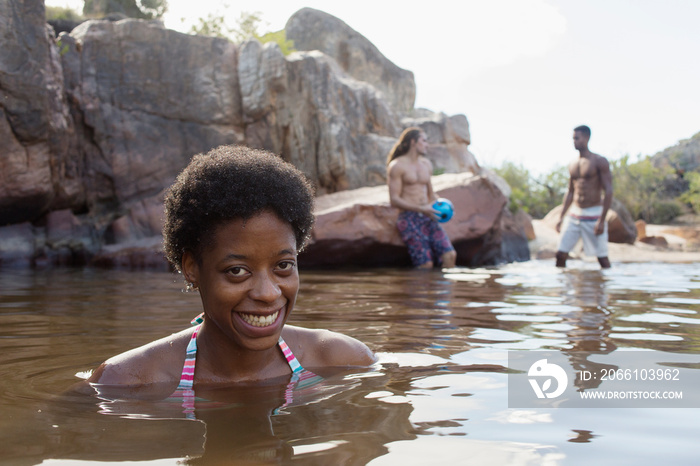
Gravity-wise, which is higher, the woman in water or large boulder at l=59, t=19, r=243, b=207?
large boulder at l=59, t=19, r=243, b=207

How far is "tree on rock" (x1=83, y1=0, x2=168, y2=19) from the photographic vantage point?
18172 millimetres

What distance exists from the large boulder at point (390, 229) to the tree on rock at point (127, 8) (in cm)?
1036

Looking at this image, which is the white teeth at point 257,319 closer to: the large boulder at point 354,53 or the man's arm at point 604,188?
the man's arm at point 604,188

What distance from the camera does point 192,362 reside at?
2.51 m

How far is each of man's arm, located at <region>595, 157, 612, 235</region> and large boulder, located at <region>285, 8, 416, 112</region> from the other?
15400 millimetres

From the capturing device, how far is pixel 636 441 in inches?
71.2

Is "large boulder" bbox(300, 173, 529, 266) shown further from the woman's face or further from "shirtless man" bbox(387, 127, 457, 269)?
the woman's face

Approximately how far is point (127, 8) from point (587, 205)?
1454cm

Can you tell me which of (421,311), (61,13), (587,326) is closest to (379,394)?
(587,326)

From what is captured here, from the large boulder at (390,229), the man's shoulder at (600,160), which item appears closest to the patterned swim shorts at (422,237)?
the large boulder at (390,229)

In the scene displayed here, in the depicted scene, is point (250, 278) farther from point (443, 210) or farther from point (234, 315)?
point (443, 210)

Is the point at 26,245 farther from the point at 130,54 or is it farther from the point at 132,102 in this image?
the point at 130,54

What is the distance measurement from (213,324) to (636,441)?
150 cm

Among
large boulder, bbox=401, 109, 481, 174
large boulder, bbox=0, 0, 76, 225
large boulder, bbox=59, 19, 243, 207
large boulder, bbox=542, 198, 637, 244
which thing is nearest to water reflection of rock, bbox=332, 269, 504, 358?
large boulder, bbox=0, 0, 76, 225
